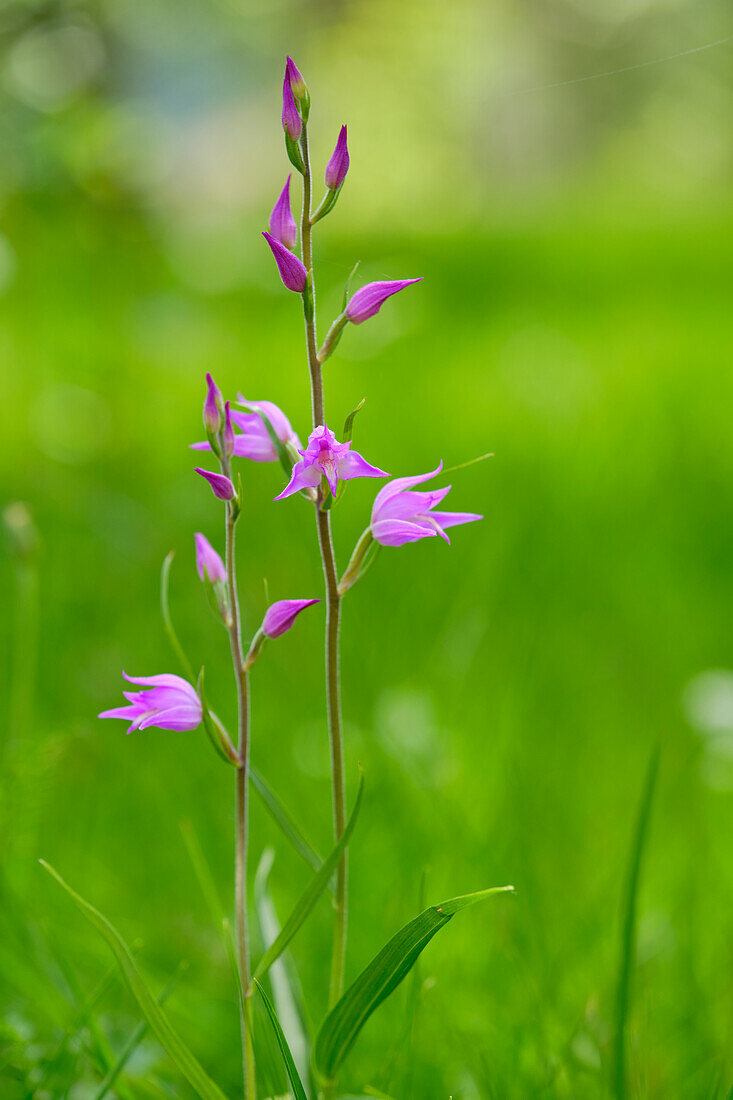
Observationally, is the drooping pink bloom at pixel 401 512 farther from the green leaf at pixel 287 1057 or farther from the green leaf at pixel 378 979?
the green leaf at pixel 287 1057

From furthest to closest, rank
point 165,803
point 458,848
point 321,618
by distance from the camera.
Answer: point 321,618
point 165,803
point 458,848

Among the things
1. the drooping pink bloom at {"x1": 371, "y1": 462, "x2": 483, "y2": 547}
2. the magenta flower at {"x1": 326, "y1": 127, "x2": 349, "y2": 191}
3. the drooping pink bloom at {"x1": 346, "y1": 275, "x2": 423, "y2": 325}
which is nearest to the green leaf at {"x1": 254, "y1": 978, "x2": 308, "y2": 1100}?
the drooping pink bloom at {"x1": 371, "y1": 462, "x2": 483, "y2": 547}

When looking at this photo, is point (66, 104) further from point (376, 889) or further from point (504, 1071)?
point (504, 1071)

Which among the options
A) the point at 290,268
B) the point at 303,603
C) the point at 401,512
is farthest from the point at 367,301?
the point at 303,603

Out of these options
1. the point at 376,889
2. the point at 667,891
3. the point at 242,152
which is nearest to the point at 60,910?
the point at 376,889

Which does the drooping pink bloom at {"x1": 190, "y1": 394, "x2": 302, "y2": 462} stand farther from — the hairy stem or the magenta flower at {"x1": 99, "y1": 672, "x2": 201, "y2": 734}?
the magenta flower at {"x1": 99, "y1": 672, "x2": 201, "y2": 734}

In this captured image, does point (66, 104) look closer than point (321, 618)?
Yes

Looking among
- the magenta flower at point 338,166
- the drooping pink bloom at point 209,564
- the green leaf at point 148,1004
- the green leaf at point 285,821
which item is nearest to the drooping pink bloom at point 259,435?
the drooping pink bloom at point 209,564
